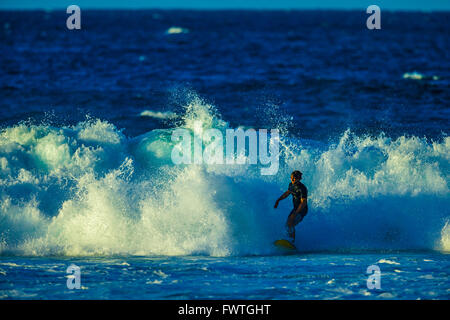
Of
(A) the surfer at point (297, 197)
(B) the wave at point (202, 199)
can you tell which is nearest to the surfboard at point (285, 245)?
(B) the wave at point (202, 199)

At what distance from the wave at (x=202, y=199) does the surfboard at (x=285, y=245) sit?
139 mm

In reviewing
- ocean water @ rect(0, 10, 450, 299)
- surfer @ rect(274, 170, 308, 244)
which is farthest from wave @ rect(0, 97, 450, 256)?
surfer @ rect(274, 170, 308, 244)

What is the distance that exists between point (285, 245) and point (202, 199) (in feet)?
5.69

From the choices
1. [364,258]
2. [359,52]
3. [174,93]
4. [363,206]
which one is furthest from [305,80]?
[364,258]

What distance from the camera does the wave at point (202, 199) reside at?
1177 cm

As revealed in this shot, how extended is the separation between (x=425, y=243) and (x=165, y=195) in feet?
16.2

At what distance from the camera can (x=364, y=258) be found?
11.2m

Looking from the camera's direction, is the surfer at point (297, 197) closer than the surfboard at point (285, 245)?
Yes

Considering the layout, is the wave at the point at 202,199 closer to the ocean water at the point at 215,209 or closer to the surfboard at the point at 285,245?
the ocean water at the point at 215,209

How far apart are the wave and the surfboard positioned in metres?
0.14

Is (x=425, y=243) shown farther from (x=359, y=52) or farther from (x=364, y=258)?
(x=359, y=52)

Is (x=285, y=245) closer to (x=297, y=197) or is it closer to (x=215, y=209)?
(x=297, y=197)

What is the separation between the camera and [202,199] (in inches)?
474

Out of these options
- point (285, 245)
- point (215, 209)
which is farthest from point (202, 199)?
point (285, 245)
